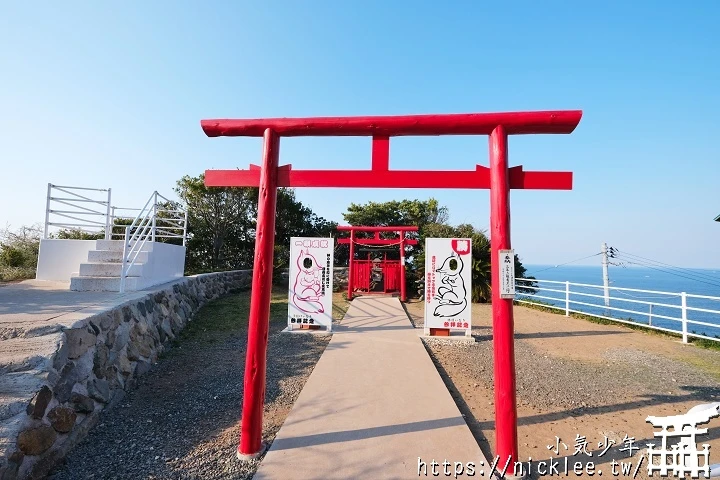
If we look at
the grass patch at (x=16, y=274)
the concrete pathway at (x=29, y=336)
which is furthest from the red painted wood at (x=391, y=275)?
the grass patch at (x=16, y=274)

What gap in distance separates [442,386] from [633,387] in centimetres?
263

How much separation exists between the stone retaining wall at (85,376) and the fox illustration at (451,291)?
201 inches

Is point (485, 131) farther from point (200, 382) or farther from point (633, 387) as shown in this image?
point (200, 382)

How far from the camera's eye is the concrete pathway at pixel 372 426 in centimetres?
276

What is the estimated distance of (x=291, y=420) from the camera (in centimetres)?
352

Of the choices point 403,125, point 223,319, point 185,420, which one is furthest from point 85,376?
point 223,319

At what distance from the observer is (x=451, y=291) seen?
7.42 metres

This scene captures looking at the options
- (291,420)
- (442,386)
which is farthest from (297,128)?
(442,386)

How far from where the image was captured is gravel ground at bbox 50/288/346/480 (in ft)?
9.21

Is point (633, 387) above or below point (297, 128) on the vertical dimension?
below

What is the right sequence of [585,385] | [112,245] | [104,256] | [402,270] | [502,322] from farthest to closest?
[402,270], [112,245], [104,256], [585,385], [502,322]

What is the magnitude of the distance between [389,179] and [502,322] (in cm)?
158

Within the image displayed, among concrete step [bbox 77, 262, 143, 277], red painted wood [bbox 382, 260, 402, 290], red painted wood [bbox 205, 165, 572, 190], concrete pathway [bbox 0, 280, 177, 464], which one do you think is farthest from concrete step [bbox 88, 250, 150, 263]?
red painted wood [bbox 382, 260, 402, 290]

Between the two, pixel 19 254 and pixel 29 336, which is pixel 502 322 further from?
pixel 19 254
